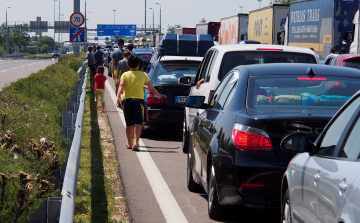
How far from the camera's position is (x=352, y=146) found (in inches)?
135

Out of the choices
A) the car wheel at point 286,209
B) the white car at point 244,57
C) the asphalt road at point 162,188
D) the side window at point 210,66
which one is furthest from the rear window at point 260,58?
the car wheel at point 286,209

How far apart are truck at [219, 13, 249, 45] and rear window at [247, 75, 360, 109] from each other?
118 ft

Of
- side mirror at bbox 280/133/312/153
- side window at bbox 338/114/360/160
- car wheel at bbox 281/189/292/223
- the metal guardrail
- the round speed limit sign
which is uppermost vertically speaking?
the round speed limit sign

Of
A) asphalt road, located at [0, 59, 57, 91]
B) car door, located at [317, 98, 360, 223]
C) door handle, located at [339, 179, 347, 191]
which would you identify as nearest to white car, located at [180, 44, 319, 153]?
car door, located at [317, 98, 360, 223]

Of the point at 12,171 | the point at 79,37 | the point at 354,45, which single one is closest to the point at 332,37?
the point at 354,45

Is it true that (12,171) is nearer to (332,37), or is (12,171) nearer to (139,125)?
(139,125)

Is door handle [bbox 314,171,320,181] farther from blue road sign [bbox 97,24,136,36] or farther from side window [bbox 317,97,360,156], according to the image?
blue road sign [bbox 97,24,136,36]

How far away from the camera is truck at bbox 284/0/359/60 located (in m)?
24.7

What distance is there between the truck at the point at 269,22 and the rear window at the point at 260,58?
25159 mm

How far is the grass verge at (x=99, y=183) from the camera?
6.47 metres

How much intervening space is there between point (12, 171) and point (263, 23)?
31.7 metres

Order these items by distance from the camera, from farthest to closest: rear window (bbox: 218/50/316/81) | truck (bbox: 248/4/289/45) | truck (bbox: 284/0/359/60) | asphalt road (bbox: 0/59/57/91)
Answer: truck (bbox: 248/4/289/45) < asphalt road (bbox: 0/59/57/91) < truck (bbox: 284/0/359/60) < rear window (bbox: 218/50/316/81)

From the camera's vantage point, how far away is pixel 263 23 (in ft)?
117

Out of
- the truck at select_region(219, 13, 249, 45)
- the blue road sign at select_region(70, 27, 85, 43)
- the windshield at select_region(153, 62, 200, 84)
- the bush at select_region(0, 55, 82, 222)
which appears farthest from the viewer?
the truck at select_region(219, 13, 249, 45)
